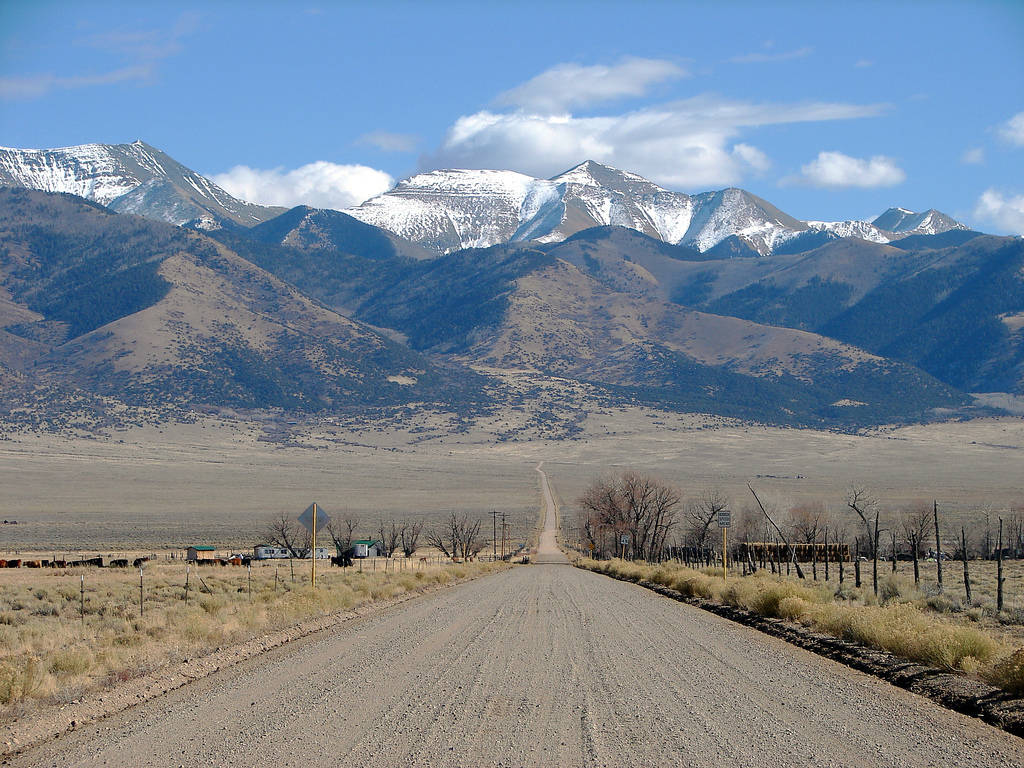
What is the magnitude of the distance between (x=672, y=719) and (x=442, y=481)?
125 m

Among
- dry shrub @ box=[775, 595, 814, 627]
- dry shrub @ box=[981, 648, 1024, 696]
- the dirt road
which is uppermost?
dry shrub @ box=[981, 648, 1024, 696]

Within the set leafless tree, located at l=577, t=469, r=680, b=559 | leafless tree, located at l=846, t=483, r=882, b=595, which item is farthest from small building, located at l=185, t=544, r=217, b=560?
leafless tree, located at l=846, t=483, r=882, b=595

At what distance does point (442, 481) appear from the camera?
133 meters

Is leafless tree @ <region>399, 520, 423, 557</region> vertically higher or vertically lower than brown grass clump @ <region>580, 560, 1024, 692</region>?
lower

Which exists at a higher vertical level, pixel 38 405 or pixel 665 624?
pixel 38 405

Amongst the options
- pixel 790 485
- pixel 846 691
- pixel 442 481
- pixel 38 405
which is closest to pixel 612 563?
pixel 846 691

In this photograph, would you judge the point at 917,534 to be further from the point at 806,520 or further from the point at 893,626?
the point at 893,626

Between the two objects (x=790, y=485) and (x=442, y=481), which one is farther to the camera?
(x=442, y=481)

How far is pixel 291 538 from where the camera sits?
68.6 m

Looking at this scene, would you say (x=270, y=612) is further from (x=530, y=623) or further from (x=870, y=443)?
(x=870, y=443)

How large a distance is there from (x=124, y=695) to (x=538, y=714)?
189 inches

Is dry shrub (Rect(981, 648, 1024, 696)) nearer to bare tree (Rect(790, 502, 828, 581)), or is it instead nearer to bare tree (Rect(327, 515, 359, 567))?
bare tree (Rect(327, 515, 359, 567))

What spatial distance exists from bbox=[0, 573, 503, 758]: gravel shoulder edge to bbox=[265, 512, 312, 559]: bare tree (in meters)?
48.2

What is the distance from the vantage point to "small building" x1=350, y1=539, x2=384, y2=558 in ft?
209
